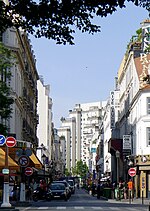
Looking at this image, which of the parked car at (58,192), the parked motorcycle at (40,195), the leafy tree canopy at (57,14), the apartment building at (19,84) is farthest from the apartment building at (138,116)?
the leafy tree canopy at (57,14)

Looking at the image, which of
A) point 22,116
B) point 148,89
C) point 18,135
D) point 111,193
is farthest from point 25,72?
point 111,193

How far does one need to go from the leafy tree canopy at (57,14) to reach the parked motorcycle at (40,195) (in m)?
40.6

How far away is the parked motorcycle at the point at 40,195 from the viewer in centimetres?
5348

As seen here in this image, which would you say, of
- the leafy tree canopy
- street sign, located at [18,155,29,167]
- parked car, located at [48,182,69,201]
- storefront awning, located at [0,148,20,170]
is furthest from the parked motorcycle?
the leafy tree canopy

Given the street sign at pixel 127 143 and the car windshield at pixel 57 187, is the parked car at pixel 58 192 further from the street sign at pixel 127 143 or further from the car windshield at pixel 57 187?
the street sign at pixel 127 143

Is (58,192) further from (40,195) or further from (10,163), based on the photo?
(10,163)

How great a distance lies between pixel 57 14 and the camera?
1251 centimetres

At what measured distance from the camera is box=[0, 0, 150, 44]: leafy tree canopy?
484 inches

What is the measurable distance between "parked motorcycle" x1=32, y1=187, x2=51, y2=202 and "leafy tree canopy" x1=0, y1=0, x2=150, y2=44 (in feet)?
133

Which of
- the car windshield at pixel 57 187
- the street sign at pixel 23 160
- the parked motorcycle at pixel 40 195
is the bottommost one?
the parked motorcycle at pixel 40 195

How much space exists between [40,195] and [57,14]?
46670 millimetres

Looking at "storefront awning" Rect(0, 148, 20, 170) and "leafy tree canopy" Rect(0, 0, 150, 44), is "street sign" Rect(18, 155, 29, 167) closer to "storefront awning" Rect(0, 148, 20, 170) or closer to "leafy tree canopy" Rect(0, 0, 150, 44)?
"storefront awning" Rect(0, 148, 20, 170)

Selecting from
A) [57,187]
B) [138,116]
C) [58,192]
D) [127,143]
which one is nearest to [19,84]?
[138,116]

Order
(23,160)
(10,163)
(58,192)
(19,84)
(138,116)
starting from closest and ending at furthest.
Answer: (23,160)
(10,163)
(58,192)
(19,84)
(138,116)
